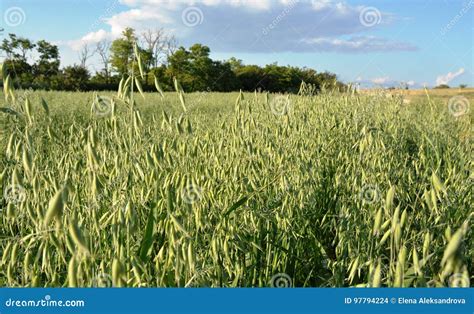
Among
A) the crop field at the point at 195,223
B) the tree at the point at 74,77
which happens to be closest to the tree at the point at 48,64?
the tree at the point at 74,77

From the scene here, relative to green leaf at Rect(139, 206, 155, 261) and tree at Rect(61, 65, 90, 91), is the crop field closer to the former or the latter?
green leaf at Rect(139, 206, 155, 261)

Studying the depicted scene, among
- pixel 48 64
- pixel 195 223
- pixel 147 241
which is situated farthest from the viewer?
pixel 48 64

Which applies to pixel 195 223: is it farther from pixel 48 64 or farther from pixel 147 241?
pixel 48 64

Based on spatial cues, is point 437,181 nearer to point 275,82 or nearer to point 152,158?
point 152,158

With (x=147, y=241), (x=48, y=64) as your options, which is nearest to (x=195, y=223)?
(x=147, y=241)

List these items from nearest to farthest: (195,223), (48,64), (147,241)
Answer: (147,241)
(195,223)
(48,64)

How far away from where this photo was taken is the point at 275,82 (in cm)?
3062

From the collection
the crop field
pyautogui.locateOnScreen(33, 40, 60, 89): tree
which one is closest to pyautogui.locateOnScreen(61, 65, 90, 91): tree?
pyautogui.locateOnScreen(33, 40, 60, 89): tree

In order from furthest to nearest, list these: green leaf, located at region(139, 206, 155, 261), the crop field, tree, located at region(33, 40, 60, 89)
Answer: tree, located at region(33, 40, 60, 89) < green leaf, located at region(139, 206, 155, 261) < the crop field

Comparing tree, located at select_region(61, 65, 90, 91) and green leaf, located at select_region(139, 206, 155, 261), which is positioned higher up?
tree, located at select_region(61, 65, 90, 91)

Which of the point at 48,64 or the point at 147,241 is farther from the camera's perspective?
the point at 48,64

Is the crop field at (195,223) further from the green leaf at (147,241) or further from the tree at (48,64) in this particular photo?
the tree at (48,64)

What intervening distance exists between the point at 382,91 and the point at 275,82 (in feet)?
87.6

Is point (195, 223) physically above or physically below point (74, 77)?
below
